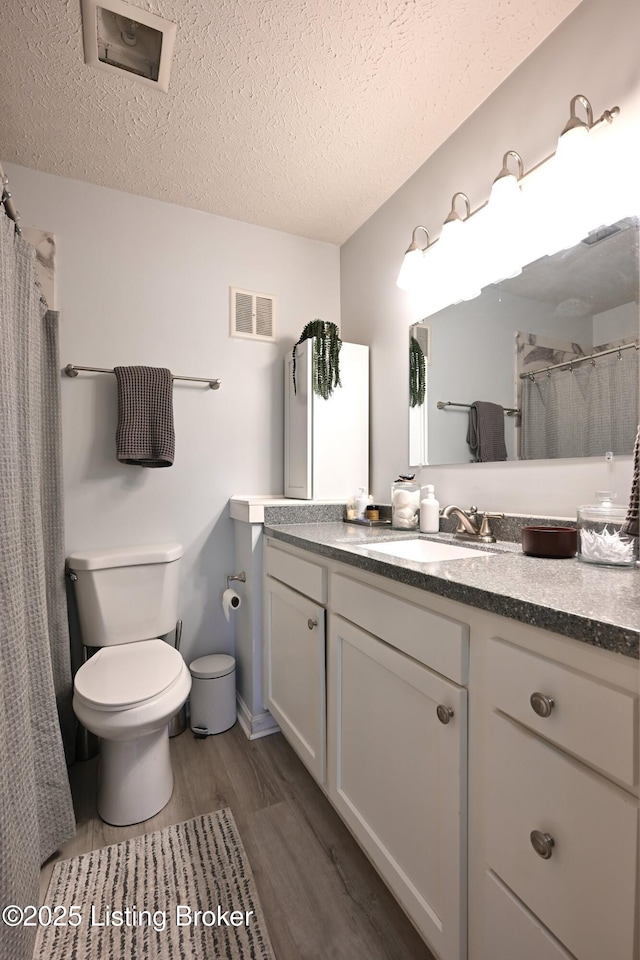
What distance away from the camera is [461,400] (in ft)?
5.34

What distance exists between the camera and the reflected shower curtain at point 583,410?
1110mm

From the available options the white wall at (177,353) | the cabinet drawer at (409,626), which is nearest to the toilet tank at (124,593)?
the white wall at (177,353)

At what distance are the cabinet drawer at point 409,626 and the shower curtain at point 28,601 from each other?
2.60 feet

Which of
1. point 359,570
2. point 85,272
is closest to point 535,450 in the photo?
point 359,570

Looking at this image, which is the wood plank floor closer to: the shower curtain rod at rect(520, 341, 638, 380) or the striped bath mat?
the striped bath mat

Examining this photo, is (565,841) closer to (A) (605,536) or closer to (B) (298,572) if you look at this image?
(A) (605,536)

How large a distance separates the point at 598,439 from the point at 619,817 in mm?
906

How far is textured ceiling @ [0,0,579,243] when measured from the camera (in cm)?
122

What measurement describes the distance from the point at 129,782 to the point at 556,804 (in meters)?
1.33

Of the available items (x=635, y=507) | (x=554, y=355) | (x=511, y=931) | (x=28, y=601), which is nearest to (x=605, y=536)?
(x=635, y=507)

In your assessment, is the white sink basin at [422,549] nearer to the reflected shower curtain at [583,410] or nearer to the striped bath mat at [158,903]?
the reflected shower curtain at [583,410]

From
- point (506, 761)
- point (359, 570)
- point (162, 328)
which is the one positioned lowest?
point (506, 761)

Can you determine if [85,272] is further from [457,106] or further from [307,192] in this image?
[457,106]

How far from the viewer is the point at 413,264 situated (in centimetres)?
173
